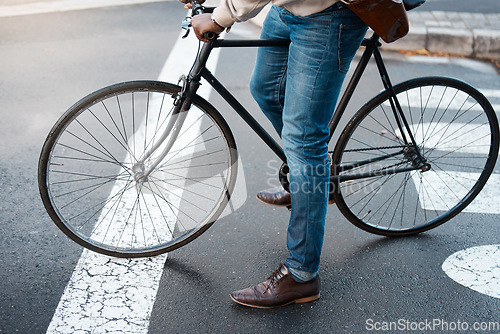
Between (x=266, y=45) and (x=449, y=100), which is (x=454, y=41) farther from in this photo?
(x=266, y=45)

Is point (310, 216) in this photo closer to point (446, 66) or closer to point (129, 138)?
point (129, 138)

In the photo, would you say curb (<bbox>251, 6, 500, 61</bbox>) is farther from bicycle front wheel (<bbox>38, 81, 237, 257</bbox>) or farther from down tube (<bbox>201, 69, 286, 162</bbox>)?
down tube (<bbox>201, 69, 286, 162</bbox>)

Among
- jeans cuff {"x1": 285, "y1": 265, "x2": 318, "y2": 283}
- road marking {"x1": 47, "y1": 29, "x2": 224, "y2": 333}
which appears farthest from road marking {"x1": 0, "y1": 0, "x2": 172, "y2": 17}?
jeans cuff {"x1": 285, "y1": 265, "x2": 318, "y2": 283}

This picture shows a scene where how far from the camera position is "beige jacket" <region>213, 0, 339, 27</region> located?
2.03 metres

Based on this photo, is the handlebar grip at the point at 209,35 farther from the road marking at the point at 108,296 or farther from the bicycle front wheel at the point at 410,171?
the road marking at the point at 108,296

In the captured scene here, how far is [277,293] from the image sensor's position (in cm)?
262

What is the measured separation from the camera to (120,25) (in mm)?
6043

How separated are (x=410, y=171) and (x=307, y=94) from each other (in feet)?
4.74

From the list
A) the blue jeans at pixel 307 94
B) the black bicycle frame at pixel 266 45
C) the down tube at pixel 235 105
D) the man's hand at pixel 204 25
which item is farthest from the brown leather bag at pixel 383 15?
the down tube at pixel 235 105

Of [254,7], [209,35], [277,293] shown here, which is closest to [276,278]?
[277,293]

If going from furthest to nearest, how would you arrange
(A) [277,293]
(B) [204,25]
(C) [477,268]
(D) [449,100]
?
(D) [449,100] → (C) [477,268] → (A) [277,293] → (B) [204,25]

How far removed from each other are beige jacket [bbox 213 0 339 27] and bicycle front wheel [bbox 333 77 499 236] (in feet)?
2.79

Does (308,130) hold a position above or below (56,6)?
below

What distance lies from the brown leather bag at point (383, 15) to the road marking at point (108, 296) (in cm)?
169
